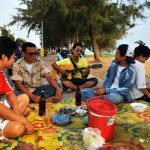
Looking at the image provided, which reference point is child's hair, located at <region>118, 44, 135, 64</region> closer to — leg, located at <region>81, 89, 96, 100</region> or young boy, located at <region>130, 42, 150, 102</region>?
young boy, located at <region>130, 42, 150, 102</region>

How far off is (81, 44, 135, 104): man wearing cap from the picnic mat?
0.92 meters

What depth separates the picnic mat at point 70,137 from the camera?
13.2 feet

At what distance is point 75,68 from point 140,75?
8.15 feet

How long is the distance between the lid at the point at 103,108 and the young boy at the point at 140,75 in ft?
7.07

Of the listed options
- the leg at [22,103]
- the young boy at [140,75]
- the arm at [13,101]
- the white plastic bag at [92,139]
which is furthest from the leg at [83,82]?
the white plastic bag at [92,139]

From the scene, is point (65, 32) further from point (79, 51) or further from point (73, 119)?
point (73, 119)

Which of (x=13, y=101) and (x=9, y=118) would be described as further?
(x=13, y=101)

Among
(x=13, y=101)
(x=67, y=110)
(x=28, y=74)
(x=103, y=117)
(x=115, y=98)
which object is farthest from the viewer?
(x=28, y=74)

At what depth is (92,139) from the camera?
3.82 m

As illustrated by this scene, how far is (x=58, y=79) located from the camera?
8.62 meters

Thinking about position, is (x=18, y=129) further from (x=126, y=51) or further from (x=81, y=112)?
(x=126, y=51)

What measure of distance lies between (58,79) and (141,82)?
3.05m

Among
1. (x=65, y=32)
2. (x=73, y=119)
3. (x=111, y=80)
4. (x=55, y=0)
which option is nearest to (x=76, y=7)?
(x=55, y=0)

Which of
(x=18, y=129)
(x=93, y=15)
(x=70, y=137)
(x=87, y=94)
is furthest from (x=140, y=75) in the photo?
(x=93, y=15)
